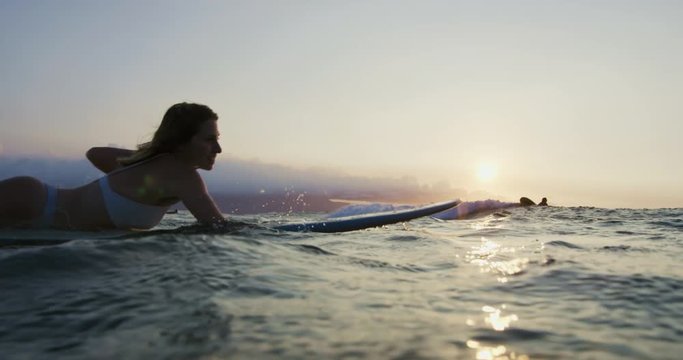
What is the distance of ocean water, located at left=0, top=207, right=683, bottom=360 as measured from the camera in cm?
201

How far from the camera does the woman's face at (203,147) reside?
492 centimetres

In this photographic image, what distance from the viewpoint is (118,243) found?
13.0 ft

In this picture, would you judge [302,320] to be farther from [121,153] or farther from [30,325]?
[121,153]

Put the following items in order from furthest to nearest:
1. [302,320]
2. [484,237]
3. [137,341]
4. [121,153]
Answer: [484,237]
[121,153]
[302,320]
[137,341]

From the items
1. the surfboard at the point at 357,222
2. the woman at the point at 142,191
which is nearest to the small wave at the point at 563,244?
the surfboard at the point at 357,222

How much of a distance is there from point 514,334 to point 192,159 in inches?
150

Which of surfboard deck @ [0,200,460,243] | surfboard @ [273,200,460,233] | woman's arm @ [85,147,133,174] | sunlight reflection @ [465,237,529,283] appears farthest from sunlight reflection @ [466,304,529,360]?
woman's arm @ [85,147,133,174]

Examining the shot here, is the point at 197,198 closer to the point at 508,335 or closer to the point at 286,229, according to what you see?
the point at 286,229

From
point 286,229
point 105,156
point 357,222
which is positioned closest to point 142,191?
point 105,156

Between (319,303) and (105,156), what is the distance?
420 cm

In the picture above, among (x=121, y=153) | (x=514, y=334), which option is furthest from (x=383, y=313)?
(x=121, y=153)

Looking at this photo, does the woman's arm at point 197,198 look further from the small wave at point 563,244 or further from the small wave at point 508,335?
the small wave at point 563,244

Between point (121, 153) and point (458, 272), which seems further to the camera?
point (121, 153)

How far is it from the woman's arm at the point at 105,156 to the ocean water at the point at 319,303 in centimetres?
178
